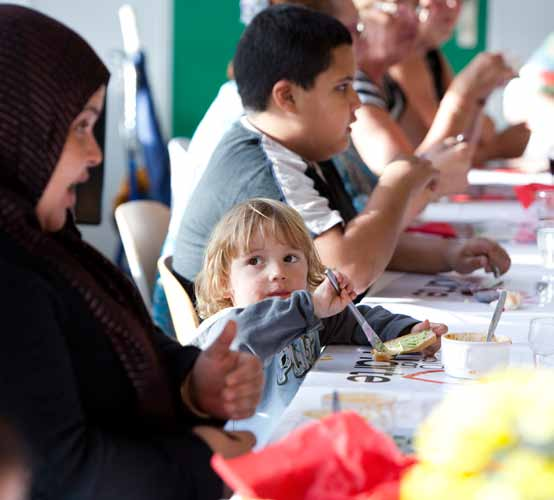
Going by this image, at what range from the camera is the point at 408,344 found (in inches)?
57.3

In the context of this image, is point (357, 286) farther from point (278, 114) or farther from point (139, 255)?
point (139, 255)

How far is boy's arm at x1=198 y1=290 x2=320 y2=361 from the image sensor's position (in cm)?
143

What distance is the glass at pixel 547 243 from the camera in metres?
2.15

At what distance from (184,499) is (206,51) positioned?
5319mm

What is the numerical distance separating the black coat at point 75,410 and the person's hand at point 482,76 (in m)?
2.34

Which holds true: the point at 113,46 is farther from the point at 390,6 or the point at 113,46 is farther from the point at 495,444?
the point at 495,444

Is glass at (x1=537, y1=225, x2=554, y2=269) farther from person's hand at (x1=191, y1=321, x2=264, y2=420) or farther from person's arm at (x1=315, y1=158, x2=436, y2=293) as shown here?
person's hand at (x1=191, y1=321, x2=264, y2=420)

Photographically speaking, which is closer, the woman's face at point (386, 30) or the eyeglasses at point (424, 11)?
the woman's face at point (386, 30)

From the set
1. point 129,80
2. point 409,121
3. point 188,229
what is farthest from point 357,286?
point 129,80

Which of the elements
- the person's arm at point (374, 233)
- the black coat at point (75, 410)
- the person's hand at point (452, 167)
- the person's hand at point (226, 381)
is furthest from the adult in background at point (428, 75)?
the black coat at point (75, 410)

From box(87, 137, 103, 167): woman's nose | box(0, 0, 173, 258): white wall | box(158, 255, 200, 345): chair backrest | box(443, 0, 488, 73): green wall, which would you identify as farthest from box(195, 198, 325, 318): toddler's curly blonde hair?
box(443, 0, 488, 73): green wall

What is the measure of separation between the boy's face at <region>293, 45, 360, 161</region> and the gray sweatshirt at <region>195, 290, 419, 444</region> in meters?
0.50

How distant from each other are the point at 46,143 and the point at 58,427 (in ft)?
0.94

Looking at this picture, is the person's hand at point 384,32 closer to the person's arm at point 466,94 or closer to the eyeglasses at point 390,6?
the eyeglasses at point 390,6
